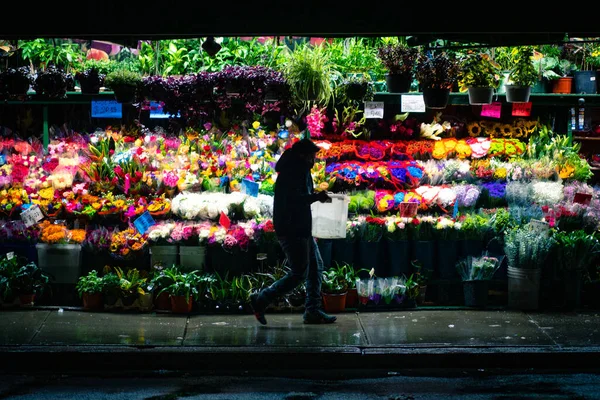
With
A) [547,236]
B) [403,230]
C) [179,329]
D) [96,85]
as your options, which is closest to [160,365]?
[179,329]

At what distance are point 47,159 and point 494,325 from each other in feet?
18.1

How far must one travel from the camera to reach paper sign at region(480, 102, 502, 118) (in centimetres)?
1024

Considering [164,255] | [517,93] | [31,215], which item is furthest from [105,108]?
[517,93]

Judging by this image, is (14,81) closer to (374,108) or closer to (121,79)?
(121,79)

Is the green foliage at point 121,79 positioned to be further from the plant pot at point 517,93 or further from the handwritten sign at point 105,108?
the plant pot at point 517,93

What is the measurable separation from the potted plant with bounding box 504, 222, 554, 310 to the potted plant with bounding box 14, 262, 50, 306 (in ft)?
16.6

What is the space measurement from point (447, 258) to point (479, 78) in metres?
2.05

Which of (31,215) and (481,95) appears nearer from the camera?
(31,215)

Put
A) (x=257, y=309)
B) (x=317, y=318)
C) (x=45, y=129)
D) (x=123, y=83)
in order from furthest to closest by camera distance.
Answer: (x=45, y=129), (x=123, y=83), (x=317, y=318), (x=257, y=309)

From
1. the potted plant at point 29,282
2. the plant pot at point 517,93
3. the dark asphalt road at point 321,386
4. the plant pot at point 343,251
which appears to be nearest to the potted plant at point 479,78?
the plant pot at point 517,93

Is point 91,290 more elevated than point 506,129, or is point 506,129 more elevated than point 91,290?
point 506,129

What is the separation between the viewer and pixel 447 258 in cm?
928

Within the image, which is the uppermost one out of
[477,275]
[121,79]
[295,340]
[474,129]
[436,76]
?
[436,76]

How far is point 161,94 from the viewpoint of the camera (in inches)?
371
